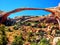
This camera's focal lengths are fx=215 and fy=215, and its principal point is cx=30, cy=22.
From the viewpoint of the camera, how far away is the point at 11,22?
135 feet

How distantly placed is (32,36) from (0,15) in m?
10.5

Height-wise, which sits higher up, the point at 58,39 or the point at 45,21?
the point at 45,21

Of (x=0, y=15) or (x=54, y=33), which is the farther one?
(x=0, y=15)

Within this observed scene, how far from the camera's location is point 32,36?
1077 inches

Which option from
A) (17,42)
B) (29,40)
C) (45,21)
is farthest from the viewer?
(45,21)

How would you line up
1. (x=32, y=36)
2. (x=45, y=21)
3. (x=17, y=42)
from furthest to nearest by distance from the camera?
(x=45, y=21) → (x=32, y=36) → (x=17, y=42)

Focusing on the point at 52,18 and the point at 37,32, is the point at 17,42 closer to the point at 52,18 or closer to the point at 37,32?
the point at 37,32

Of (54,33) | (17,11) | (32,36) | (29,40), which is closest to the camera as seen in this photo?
(29,40)

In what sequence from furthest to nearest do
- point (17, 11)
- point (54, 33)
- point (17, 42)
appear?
point (17, 11) < point (54, 33) < point (17, 42)

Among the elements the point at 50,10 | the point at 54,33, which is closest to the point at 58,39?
the point at 54,33

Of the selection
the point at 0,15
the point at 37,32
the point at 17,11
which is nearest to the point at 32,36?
the point at 37,32

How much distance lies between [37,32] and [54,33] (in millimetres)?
2318

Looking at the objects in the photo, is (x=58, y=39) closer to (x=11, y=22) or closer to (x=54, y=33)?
(x=54, y=33)

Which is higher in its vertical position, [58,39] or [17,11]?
[17,11]
